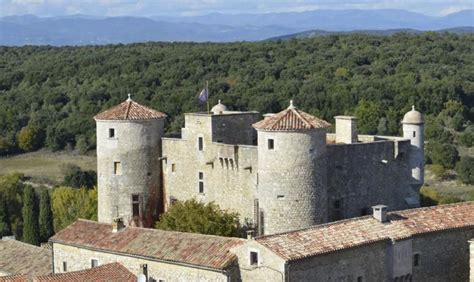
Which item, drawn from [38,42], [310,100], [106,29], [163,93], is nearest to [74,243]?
[310,100]

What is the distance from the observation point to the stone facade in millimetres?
31703

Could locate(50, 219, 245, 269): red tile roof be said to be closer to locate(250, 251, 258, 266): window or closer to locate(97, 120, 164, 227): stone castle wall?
locate(250, 251, 258, 266): window

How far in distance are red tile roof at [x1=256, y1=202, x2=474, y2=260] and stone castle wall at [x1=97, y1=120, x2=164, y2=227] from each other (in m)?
9.90

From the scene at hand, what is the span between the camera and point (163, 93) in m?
86.4

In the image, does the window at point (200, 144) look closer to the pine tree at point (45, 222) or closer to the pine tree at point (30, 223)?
the pine tree at point (30, 223)

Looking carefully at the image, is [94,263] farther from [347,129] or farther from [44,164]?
[44,164]

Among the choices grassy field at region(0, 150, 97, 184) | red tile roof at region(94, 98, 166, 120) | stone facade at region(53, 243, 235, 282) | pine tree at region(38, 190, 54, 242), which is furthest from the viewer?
grassy field at region(0, 150, 97, 184)

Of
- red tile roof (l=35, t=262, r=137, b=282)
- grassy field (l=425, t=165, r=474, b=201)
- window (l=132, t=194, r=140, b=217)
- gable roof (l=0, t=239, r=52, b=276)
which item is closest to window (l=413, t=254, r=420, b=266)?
red tile roof (l=35, t=262, r=137, b=282)

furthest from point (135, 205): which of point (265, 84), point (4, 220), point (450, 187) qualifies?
point (265, 84)

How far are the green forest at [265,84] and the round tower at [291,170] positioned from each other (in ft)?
115

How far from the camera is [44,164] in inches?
3265

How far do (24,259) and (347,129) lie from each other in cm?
1337

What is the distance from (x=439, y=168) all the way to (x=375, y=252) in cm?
3653

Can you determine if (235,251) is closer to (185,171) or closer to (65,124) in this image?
(185,171)
